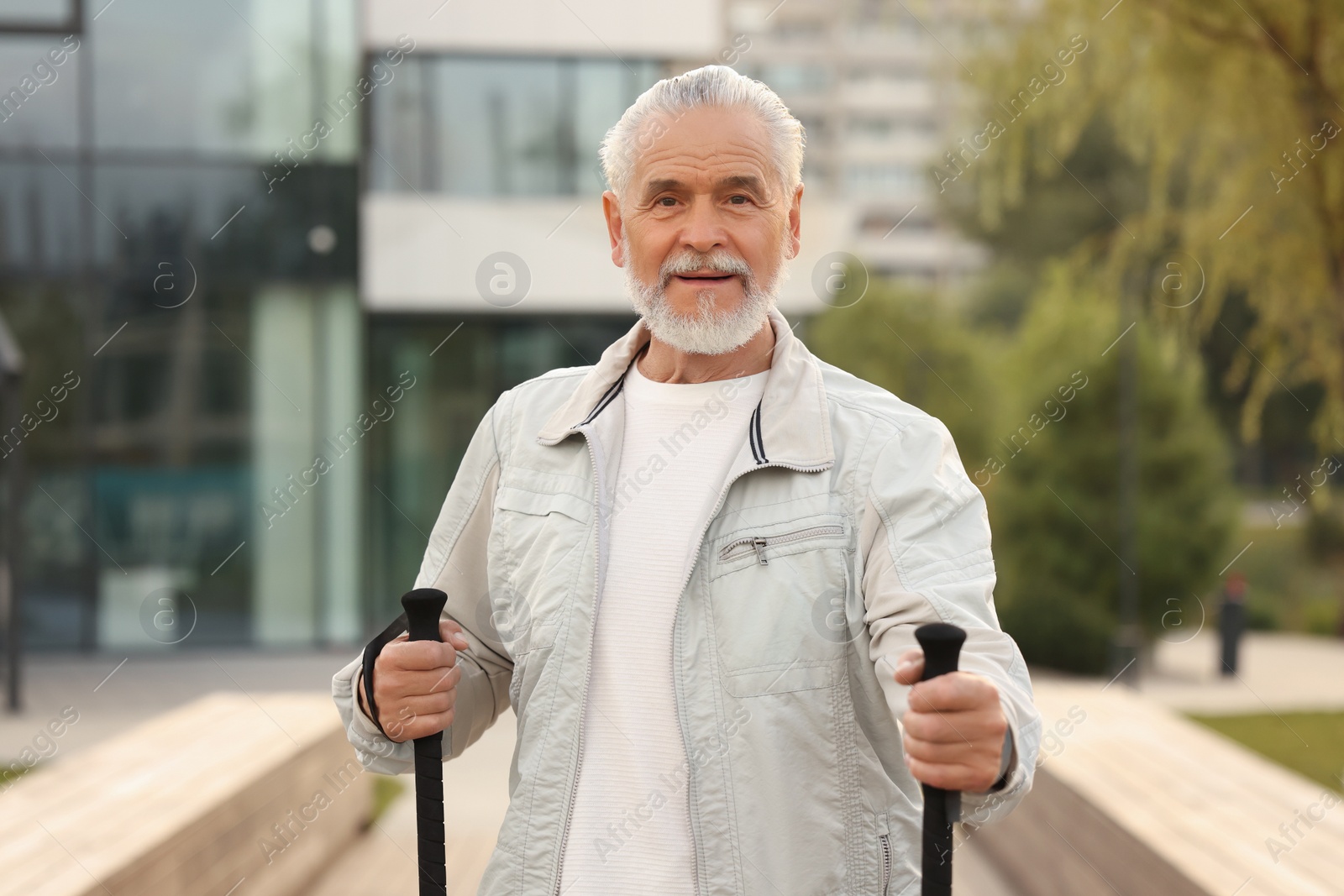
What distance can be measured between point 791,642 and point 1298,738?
31.3 ft

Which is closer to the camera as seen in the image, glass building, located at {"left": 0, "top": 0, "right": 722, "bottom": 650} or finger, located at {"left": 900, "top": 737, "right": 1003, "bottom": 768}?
finger, located at {"left": 900, "top": 737, "right": 1003, "bottom": 768}

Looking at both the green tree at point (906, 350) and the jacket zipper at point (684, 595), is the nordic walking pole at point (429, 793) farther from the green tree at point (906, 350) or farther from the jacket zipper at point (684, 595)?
the green tree at point (906, 350)

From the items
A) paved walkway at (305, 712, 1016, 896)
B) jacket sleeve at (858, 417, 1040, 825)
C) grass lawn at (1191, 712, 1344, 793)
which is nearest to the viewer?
jacket sleeve at (858, 417, 1040, 825)

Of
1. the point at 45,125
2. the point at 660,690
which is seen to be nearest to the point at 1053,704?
the point at 660,690

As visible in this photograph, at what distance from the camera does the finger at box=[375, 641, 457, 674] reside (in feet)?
6.93

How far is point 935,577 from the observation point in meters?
1.89

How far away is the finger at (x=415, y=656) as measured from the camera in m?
2.11

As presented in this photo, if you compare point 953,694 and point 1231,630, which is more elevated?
point 953,694

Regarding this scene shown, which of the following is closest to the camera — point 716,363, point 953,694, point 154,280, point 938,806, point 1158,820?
point 953,694

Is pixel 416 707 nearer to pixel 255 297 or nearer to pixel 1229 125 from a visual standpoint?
pixel 1229 125

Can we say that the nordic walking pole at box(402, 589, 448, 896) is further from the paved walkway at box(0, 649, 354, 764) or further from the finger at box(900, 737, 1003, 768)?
the paved walkway at box(0, 649, 354, 764)

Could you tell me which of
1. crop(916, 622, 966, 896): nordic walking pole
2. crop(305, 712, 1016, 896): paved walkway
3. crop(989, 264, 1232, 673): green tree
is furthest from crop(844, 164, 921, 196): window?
crop(916, 622, 966, 896): nordic walking pole

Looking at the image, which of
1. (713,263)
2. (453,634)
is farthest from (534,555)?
(713,263)

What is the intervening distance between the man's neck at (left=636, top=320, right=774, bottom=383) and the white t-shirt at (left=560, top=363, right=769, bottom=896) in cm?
6
